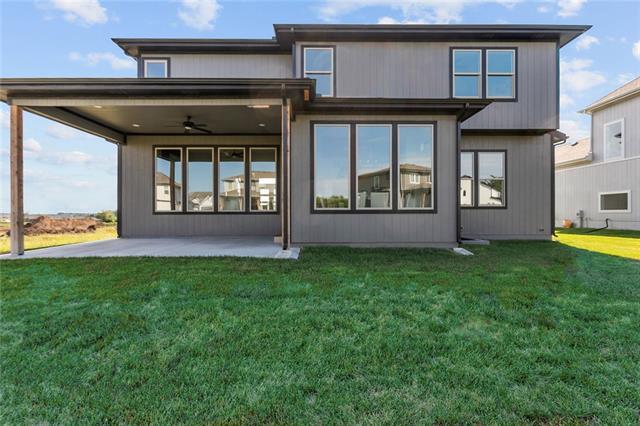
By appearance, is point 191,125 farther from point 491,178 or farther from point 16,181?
point 491,178

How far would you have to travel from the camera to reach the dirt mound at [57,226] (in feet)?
36.2

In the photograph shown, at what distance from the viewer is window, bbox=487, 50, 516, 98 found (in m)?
8.86

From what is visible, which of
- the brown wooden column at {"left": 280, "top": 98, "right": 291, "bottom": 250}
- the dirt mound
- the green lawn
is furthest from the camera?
the dirt mound

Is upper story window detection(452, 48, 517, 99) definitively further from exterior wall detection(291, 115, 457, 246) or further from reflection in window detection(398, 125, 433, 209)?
reflection in window detection(398, 125, 433, 209)

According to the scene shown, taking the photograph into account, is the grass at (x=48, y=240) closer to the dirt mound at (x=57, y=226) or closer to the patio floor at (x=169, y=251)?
the dirt mound at (x=57, y=226)

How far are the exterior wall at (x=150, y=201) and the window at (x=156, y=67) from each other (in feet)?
6.44

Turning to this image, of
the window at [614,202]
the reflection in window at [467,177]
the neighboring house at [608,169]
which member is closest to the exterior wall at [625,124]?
the neighboring house at [608,169]

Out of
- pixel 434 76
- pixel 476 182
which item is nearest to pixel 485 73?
pixel 434 76

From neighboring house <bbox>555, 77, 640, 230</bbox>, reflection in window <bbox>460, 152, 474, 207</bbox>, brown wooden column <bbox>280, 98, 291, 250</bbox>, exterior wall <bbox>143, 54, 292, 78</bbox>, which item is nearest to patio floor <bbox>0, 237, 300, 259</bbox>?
brown wooden column <bbox>280, 98, 291, 250</bbox>

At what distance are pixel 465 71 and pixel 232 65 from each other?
6834 mm

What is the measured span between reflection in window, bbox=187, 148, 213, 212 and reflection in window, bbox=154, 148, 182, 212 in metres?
0.29

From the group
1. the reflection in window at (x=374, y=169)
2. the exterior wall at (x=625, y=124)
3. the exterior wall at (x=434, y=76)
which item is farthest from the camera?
the exterior wall at (x=625, y=124)

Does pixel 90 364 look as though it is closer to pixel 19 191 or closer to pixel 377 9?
pixel 19 191

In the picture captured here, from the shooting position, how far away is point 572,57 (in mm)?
10562
